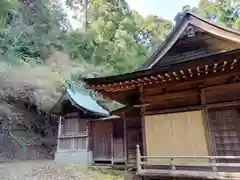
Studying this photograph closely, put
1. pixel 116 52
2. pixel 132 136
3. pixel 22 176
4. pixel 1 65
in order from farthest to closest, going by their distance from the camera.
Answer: pixel 116 52 < pixel 1 65 < pixel 132 136 < pixel 22 176

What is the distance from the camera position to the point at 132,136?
9.68 meters

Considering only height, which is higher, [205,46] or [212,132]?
[205,46]

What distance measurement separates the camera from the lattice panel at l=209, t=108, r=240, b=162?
19.2 ft

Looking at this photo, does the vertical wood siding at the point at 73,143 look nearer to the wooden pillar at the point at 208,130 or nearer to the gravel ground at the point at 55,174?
the gravel ground at the point at 55,174

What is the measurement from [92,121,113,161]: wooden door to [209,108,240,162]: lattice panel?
6170mm

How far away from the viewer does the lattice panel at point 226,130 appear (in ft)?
19.2

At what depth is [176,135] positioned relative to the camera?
631cm

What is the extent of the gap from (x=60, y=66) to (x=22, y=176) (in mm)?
8197

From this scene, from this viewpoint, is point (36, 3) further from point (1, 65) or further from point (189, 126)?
point (189, 126)

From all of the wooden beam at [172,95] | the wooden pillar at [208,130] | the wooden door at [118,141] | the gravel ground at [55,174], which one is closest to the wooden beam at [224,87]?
the wooden pillar at [208,130]

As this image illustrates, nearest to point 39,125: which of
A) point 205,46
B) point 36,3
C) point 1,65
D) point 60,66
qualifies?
point 60,66

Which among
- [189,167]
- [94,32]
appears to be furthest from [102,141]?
[94,32]

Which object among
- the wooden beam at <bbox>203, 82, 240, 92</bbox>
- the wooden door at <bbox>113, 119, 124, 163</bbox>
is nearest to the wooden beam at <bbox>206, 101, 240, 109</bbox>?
the wooden beam at <bbox>203, 82, 240, 92</bbox>

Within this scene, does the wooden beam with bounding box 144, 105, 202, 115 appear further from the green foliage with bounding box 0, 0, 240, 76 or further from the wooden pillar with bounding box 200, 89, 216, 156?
the green foliage with bounding box 0, 0, 240, 76
